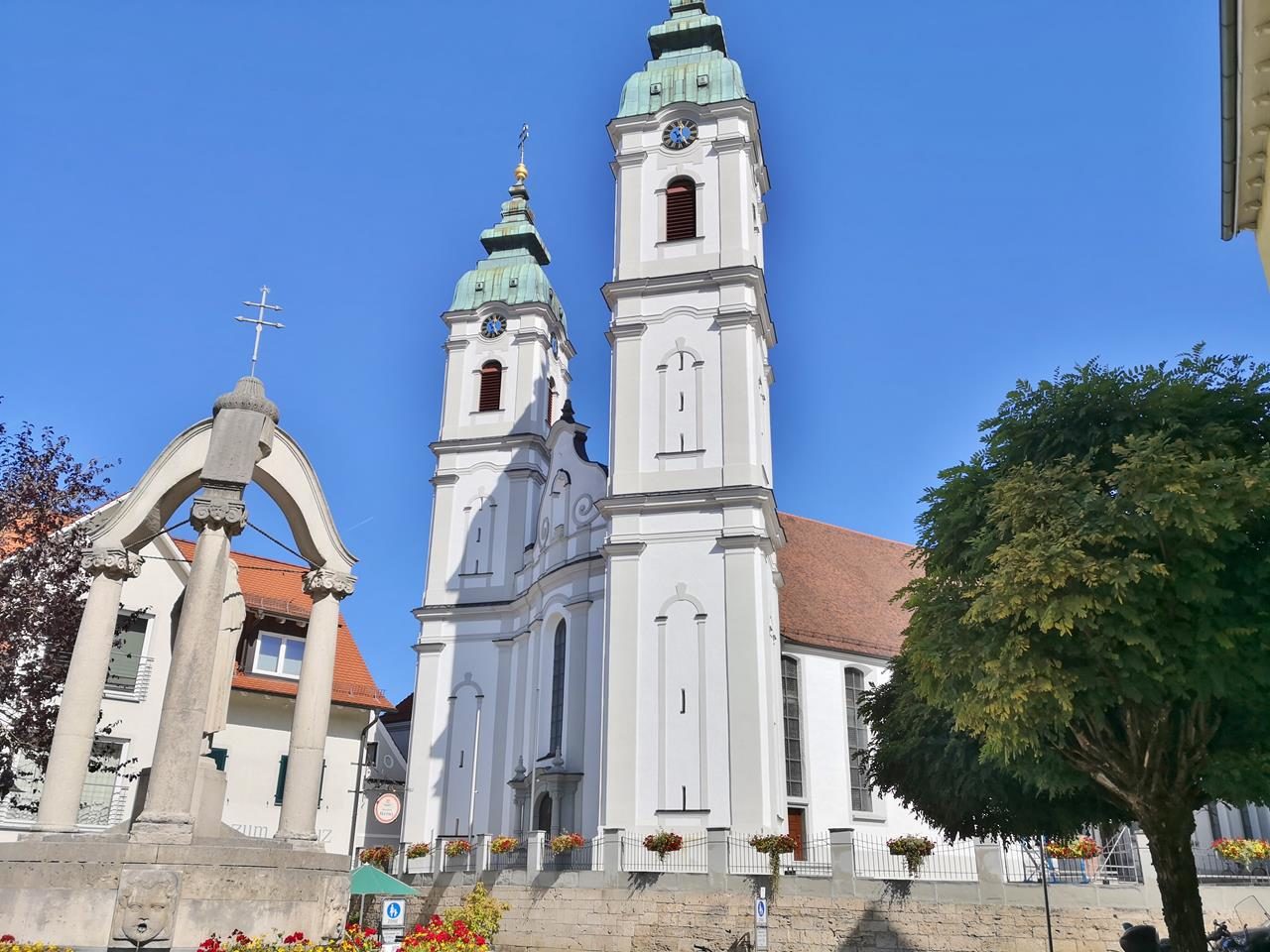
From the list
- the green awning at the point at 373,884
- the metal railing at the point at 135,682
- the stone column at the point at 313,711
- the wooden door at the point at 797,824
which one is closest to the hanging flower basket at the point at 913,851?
the green awning at the point at 373,884

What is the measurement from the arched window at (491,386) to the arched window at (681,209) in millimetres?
11389

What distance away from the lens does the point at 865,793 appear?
103 feet

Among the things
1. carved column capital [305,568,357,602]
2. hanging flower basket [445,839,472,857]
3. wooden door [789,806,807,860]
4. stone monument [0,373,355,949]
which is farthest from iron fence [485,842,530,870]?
carved column capital [305,568,357,602]

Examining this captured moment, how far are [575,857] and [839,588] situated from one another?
16.7 metres

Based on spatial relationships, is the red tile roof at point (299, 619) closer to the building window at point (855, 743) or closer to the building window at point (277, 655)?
the building window at point (277, 655)

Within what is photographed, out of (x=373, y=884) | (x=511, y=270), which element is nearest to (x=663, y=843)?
(x=373, y=884)

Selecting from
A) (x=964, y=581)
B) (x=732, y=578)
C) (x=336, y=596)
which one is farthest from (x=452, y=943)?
(x=732, y=578)

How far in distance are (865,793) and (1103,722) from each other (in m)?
18.7

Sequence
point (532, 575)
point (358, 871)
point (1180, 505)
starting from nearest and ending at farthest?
point (1180, 505)
point (358, 871)
point (532, 575)

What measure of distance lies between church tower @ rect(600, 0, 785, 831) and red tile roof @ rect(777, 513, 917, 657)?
509 centimetres

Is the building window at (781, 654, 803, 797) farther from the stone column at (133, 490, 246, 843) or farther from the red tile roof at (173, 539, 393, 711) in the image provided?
the stone column at (133, 490, 246, 843)

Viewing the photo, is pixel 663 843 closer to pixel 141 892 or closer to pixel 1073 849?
pixel 1073 849

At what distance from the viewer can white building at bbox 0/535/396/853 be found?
22.4m

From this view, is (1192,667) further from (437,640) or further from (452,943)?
(437,640)
